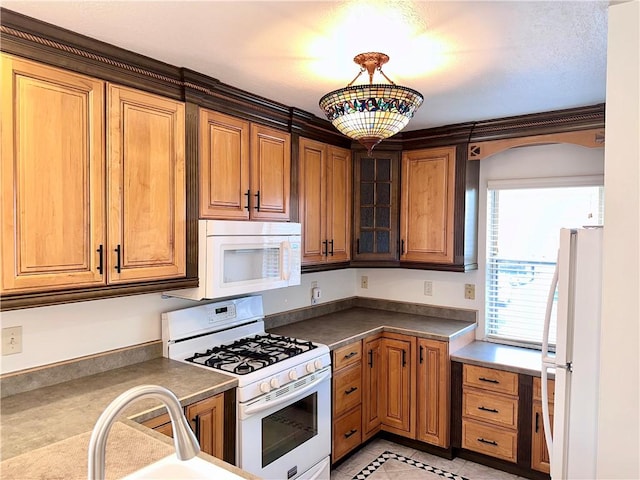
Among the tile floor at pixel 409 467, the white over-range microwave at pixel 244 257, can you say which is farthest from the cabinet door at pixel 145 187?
the tile floor at pixel 409 467

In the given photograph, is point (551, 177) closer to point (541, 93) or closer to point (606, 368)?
point (541, 93)

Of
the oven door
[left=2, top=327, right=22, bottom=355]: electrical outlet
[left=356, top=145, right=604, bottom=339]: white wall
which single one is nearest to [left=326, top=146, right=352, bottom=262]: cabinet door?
[left=356, top=145, right=604, bottom=339]: white wall

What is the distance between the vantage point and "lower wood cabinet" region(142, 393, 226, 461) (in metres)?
1.94

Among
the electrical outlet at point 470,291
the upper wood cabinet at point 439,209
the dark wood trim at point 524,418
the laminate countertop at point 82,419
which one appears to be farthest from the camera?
the electrical outlet at point 470,291

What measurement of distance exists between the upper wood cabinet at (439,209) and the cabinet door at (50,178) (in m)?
2.30

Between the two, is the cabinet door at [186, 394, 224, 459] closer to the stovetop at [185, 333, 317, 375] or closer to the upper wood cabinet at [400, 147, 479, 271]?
the stovetop at [185, 333, 317, 375]

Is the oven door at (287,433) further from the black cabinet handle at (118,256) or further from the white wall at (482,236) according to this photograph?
the white wall at (482,236)

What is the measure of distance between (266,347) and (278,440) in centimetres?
53

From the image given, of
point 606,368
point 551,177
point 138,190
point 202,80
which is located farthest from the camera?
point 551,177

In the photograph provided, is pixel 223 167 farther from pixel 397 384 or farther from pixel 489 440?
pixel 489 440

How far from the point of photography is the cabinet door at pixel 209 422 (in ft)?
6.42

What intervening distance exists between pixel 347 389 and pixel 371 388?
32cm

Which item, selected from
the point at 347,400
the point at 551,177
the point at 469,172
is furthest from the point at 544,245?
the point at 347,400

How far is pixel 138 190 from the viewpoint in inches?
80.4
